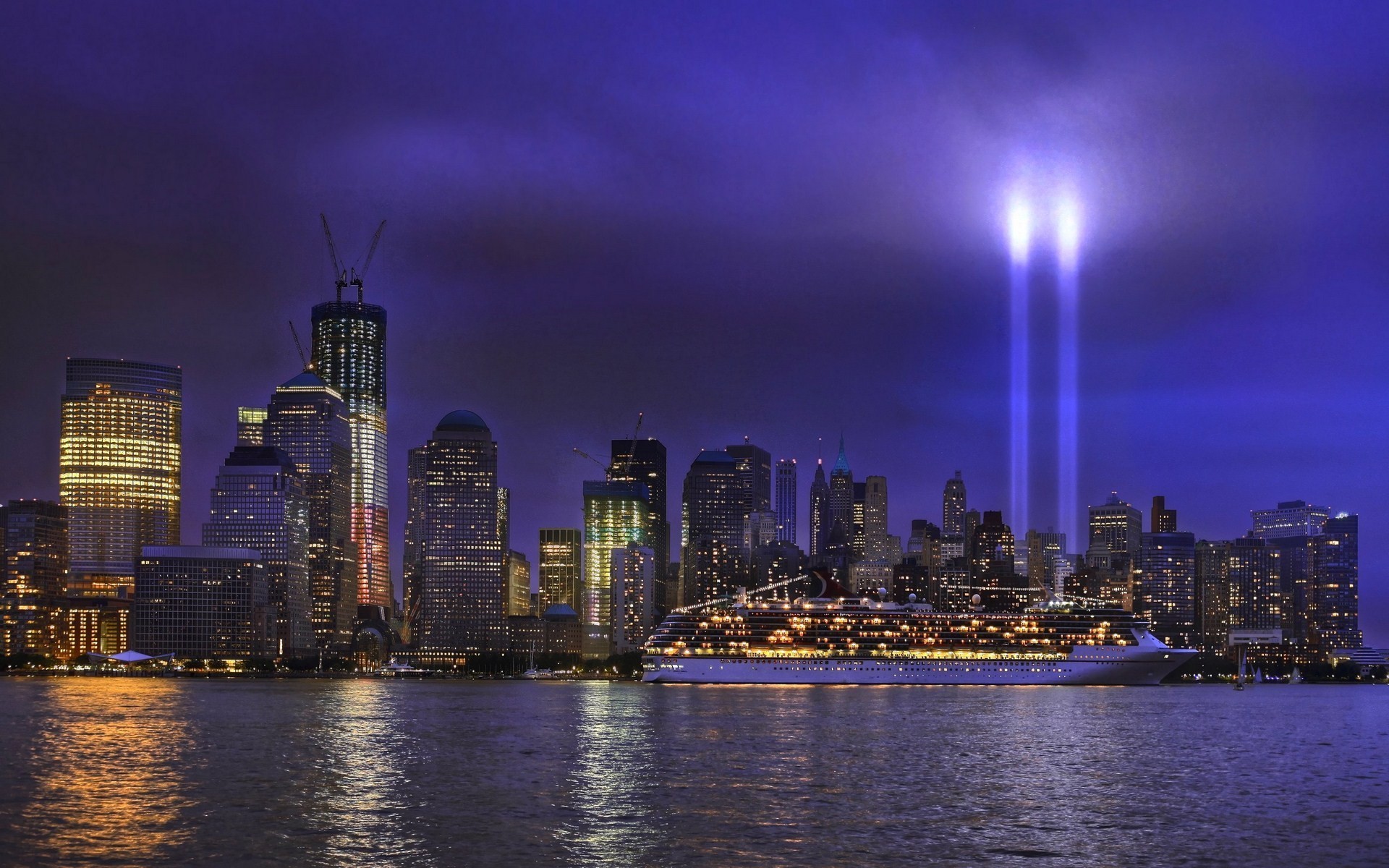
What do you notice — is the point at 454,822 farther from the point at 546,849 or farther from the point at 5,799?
the point at 5,799

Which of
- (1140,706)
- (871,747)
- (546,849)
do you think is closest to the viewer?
(546,849)

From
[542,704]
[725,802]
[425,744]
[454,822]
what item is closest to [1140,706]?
[542,704]

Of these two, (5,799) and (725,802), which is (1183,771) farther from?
(5,799)

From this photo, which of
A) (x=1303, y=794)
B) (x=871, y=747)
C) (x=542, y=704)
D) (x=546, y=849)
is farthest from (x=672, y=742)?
(x=542, y=704)

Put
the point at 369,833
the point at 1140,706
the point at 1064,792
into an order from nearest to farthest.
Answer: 1. the point at 369,833
2. the point at 1064,792
3. the point at 1140,706

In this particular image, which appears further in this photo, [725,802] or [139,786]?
[139,786]

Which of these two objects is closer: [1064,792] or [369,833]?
[369,833]
